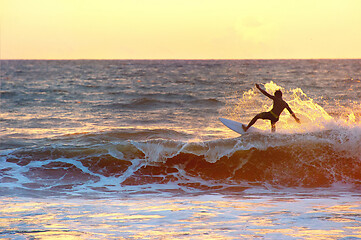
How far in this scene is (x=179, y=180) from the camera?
446 inches

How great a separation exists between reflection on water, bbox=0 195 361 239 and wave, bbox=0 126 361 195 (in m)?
2.17

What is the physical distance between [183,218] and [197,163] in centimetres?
530

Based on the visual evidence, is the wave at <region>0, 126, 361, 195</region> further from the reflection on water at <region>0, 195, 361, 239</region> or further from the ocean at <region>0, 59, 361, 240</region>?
the reflection on water at <region>0, 195, 361, 239</region>

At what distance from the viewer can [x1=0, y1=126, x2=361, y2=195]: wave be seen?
1114 centimetres

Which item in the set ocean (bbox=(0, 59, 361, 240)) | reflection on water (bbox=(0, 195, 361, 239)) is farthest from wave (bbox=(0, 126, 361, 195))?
reflection on water (bbox=(0, 195, 361, 239))

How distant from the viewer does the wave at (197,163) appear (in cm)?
1114

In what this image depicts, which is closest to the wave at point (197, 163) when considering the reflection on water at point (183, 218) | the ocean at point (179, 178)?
the ocean at point (179, 178)

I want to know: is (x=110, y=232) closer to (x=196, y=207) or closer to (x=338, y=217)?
(x=196, y=207)

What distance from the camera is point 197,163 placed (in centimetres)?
1230

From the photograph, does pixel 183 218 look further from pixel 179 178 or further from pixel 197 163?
pixel 197 163

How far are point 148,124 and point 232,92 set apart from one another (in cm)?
1632

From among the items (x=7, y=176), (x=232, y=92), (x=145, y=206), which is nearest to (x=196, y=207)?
(x=145, y=206)

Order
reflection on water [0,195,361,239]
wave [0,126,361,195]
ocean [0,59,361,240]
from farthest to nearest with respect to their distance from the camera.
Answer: wave [0,126,361,195] < ocean [0,59,361,240] < reflection on water [0,195,361,239]

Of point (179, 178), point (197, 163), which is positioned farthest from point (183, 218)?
point (197, 163)
